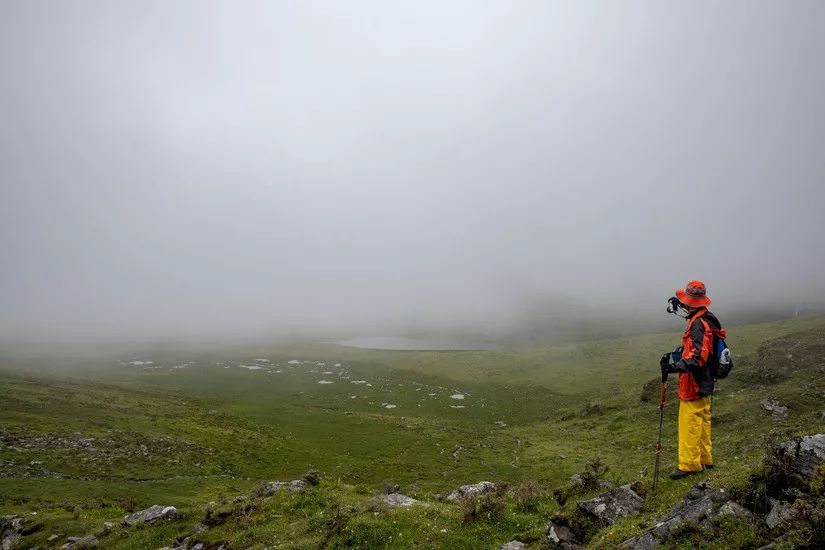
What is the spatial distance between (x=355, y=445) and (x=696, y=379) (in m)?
38.9

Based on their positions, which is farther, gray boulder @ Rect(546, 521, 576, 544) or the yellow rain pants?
the yellow rain pants

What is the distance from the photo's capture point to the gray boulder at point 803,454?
880cm

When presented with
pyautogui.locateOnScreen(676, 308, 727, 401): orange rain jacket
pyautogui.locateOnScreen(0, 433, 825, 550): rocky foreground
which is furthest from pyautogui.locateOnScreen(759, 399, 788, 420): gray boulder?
pyautogui.locateOnScreen(676, 308, 727, 401): orange rain jacket

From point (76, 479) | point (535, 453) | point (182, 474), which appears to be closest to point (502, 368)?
point (535, 453)

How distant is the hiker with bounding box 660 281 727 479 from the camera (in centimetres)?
1296

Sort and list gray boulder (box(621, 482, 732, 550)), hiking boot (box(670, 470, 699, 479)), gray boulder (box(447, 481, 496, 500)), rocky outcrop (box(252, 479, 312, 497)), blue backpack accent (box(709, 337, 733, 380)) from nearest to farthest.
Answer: gray boulder (box(621, 482, 732, 550)) < blue backpack accent (box(709, 337, 733, 380)) < hiking boot (box(670, 470, 699, 479)) < gray boulder (box(447, 481, 496, 500)) < rocky outcrop (box(252, 479, 312, 497))

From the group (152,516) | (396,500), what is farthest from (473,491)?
(152,516)

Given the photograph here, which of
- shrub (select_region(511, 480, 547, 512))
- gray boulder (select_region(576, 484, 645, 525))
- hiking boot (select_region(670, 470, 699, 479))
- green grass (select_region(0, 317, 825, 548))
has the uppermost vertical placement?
hiking boot (select_region(670, 470, 699, 479))

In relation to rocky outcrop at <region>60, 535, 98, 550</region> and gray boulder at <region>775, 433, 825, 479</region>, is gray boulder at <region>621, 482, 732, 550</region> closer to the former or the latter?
gray boulder at <region>775, 433, 825, 479</region>

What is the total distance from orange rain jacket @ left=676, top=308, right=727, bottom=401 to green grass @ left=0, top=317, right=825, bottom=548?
223cm

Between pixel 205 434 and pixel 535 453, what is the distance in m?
35.1

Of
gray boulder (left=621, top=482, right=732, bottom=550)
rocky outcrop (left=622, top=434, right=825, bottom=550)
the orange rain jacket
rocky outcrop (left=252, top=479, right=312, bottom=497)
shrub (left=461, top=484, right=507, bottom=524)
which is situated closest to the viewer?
rocky outcrop (left=622, top=434, right=825, bottom=550)

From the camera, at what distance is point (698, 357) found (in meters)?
13.0

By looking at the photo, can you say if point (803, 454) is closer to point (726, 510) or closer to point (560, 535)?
point (726, 510)
